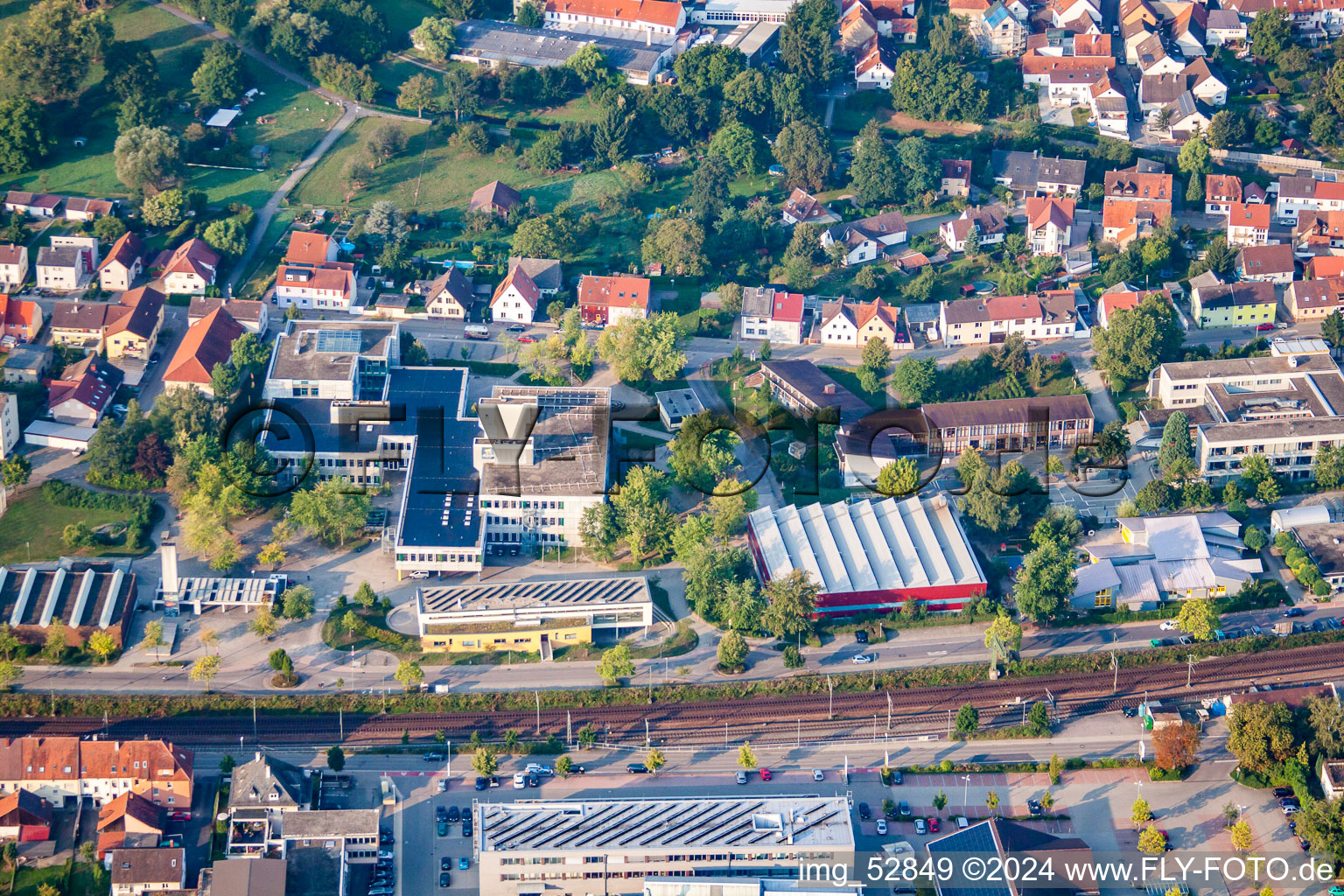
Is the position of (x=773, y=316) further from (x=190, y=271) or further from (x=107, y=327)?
(x=107, y=327)

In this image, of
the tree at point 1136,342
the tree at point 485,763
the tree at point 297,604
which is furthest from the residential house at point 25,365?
the tree at point 1136,342

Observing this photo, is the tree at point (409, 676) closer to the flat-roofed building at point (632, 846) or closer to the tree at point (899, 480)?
the flat-roofed building at point (632, 846)

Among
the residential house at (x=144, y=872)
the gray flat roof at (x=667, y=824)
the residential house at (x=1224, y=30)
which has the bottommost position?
the residential house at (x=144, y=872)

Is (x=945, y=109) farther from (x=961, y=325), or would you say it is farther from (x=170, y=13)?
(x=170, y=13)

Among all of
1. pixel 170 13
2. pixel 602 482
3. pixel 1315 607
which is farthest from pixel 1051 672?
pixel 170 13

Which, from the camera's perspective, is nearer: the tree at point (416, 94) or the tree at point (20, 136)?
the tree at point (20, 136)

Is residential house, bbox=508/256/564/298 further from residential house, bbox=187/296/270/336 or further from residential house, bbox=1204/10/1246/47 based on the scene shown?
residential house, bbox=1204/10/1246/47

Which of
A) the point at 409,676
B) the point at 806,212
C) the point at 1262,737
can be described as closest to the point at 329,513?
the point at 409,676
